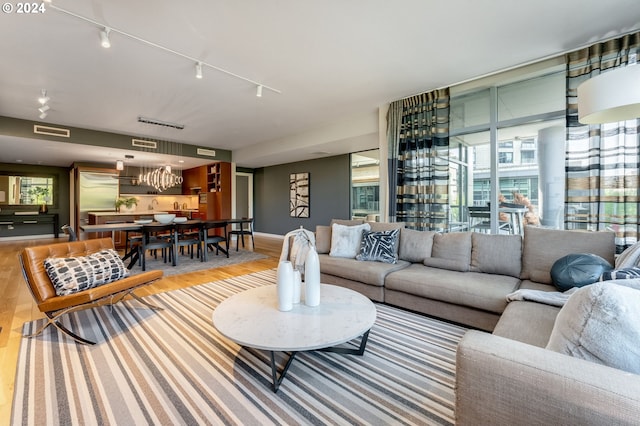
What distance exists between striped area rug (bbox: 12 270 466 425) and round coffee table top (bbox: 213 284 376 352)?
34cm

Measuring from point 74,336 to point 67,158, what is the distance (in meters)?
7.46

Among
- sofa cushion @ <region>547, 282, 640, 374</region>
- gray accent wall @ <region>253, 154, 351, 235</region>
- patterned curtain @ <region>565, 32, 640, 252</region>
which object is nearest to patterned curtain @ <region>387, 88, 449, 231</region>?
patterned curtain @ <region>565, 32, 640, 252</region>

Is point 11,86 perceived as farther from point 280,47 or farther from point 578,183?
point 578,183

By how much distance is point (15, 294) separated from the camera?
351cm

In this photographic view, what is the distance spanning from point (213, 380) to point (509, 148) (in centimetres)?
427

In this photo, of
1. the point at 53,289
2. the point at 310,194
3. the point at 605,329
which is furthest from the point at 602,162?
the point at 310,194

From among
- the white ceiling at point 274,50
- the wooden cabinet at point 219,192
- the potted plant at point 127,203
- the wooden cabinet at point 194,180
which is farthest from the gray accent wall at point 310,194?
the potted plant at point 127,203

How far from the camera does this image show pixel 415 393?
169 centimetres

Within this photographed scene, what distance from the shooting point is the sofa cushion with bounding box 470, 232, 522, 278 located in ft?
9.07

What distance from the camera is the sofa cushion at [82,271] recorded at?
2.42 metres

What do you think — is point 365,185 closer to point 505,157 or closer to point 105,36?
point 505,157

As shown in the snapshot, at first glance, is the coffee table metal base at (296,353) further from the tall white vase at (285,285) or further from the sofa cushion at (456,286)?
the sofa cushion at (456,286)

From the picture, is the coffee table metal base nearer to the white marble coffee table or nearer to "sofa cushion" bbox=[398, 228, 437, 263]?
the white marble coffee table

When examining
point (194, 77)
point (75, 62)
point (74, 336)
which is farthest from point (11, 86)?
point (74, 336)
